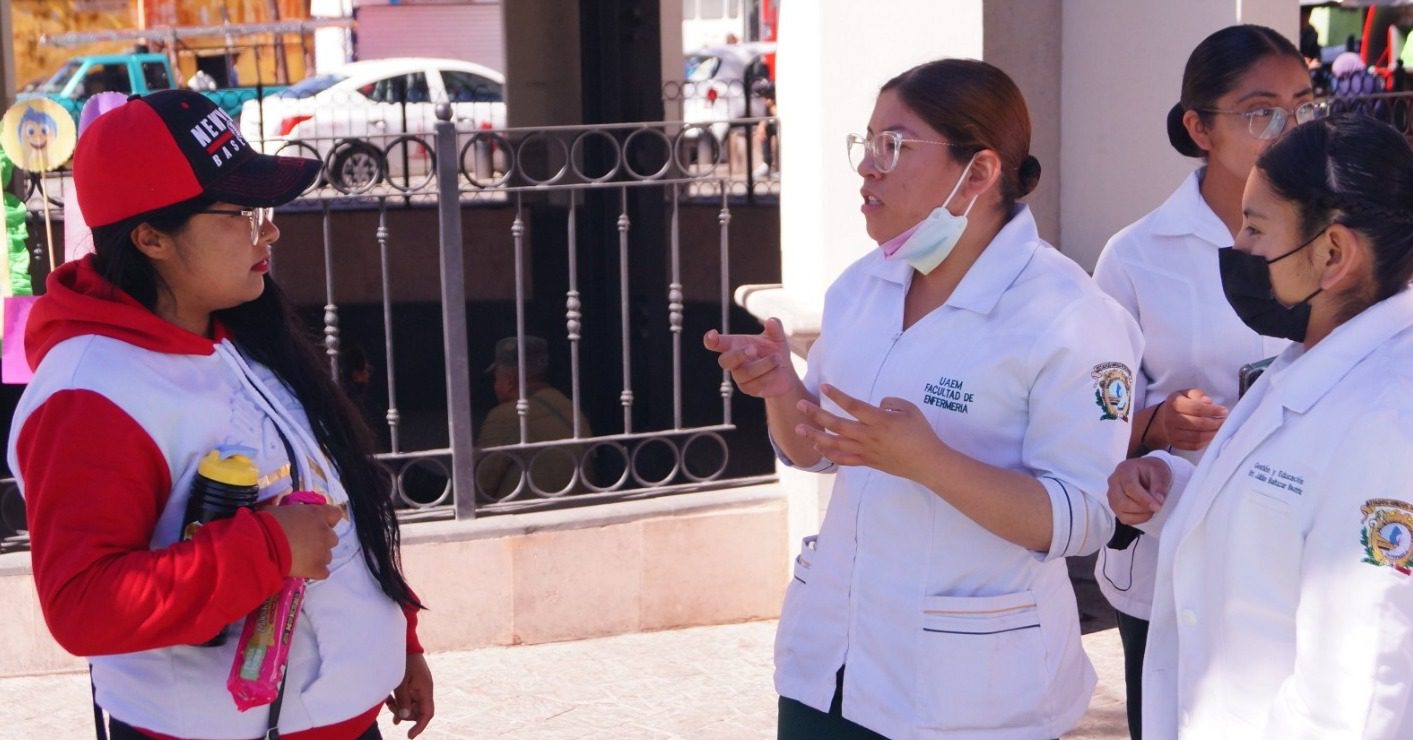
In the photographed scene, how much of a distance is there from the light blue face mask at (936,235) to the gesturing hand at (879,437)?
34 cm

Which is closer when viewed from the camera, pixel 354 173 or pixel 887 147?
pixel 887 147

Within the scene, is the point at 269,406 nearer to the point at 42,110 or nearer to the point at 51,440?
the point at 51,440

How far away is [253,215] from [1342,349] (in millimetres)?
1597

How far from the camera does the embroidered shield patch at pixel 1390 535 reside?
1.84m

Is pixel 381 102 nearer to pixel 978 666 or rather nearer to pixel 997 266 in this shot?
pixel 997 266

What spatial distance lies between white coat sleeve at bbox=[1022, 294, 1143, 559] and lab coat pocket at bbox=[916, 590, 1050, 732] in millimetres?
134

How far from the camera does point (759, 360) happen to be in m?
2.64

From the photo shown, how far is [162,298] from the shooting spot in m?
2.37

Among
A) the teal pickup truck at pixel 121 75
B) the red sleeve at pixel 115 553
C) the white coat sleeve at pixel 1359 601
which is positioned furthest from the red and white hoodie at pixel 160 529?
the teal pickup truck at pixel 121 75

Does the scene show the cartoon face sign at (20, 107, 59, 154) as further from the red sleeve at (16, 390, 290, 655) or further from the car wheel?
the red sleeve at (16, 390, 290, 655)

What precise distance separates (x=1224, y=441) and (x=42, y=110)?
4.50 meters

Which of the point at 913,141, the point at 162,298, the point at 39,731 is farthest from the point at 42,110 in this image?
the point at 913,141

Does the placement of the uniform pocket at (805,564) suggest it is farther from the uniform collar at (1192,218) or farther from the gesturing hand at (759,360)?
the uniform collar at (1192,218)

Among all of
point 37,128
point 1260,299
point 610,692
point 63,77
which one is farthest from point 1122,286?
point 63,77
